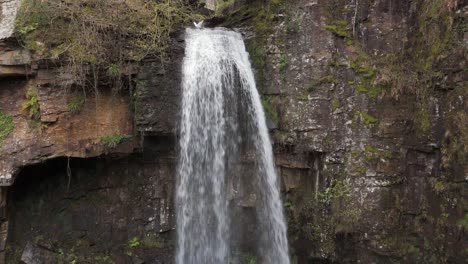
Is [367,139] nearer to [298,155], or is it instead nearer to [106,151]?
[298,155]

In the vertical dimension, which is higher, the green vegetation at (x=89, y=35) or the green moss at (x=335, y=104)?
the green vegetation at (x=89, y=35)

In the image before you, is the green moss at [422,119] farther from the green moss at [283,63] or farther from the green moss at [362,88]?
the green moss at [283,63]

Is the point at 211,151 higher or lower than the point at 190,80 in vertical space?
lower

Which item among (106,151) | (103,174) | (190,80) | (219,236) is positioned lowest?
(219,236)

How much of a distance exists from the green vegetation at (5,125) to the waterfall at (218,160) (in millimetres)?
3344

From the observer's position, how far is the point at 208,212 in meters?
7.62

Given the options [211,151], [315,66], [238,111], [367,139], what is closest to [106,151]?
[211,151]

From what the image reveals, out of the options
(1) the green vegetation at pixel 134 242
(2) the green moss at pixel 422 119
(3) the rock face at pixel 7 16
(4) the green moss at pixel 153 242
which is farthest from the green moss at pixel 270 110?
(3) the rock face at pixel 7 16

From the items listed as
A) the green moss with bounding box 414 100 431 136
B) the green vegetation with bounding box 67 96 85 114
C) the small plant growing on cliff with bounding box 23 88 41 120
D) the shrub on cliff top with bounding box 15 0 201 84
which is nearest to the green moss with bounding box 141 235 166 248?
the green vegetation with bounding box 67 96 85 114

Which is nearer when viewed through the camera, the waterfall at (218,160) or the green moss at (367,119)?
the green moss at (367,119)

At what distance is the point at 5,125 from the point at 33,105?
66 centimetres

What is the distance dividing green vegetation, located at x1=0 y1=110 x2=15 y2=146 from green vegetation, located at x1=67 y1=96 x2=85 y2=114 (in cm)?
114

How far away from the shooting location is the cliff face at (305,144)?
6598mm

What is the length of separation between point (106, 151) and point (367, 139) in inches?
210
